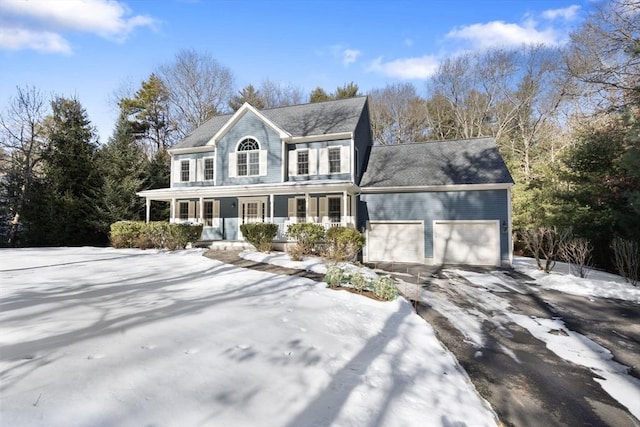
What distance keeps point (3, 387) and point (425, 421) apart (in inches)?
142

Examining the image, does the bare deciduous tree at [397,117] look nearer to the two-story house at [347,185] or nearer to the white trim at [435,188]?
the two-story house at [347,185]

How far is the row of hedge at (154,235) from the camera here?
13.8m

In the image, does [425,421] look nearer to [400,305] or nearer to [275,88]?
[400,305]

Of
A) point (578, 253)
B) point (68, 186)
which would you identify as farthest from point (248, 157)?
point (578, 253)

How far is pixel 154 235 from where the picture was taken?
14.2 m

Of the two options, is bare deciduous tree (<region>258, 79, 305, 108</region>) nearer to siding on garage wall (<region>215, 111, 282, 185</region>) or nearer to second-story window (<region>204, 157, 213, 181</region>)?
second-story window (<region>204, 157, 213, 181</region>)

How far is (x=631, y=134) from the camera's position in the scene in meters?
9.44

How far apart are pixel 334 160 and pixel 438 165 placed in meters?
5.42

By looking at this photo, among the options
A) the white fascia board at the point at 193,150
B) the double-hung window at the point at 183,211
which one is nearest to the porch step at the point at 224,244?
the double-hung window at the point at 183,211

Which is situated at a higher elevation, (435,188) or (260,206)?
(435,188)

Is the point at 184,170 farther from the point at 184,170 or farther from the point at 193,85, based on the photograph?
the point at 193,85

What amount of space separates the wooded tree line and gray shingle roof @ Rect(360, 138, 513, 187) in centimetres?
322

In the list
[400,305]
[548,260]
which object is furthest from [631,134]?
[400,305]

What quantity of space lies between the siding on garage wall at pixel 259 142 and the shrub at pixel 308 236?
14.9 feet
